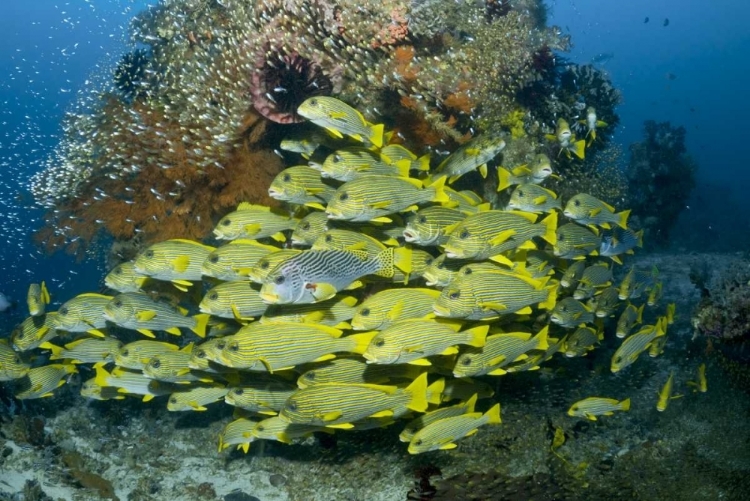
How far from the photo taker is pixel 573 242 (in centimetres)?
608

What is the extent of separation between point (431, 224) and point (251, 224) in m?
1.90

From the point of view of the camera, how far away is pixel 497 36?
7.79 m

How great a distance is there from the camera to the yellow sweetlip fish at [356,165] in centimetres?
530

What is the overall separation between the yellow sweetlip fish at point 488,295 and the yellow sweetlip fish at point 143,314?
2.92m

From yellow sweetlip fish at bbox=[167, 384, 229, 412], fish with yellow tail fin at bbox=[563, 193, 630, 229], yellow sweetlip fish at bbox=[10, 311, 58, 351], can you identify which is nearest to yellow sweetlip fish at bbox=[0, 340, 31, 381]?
yellow sweetlip fish at bbox=[10, 311, 58, 351]

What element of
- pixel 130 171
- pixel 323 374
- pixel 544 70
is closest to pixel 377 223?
pixel 323 374

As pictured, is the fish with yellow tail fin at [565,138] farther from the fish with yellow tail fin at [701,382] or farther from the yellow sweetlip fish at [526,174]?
the fish with yellow tail fin at [701,382]

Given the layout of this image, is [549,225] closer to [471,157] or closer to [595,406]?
[471,157]

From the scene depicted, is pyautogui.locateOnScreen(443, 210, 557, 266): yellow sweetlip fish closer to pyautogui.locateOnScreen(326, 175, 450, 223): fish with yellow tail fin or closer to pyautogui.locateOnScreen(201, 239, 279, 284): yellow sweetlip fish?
pyautogui.locateOnScreen(326, 175, 450, 223): fish with yellow tail fin

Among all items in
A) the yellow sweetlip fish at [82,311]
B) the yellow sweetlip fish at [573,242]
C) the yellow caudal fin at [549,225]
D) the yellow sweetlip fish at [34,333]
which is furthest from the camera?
the yellow sweetlip fish at [34,333]

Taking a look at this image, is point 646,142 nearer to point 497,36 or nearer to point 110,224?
point 497,36

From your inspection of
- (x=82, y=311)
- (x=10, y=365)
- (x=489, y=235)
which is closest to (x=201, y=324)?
(x=82, y=311)

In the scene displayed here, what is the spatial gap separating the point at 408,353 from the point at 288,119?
4.04 meters

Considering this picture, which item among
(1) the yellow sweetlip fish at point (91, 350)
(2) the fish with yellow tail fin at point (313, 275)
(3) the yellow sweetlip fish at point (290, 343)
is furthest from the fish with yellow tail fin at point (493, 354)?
(1) the yellow sweetlip fish at point (91, 350)
